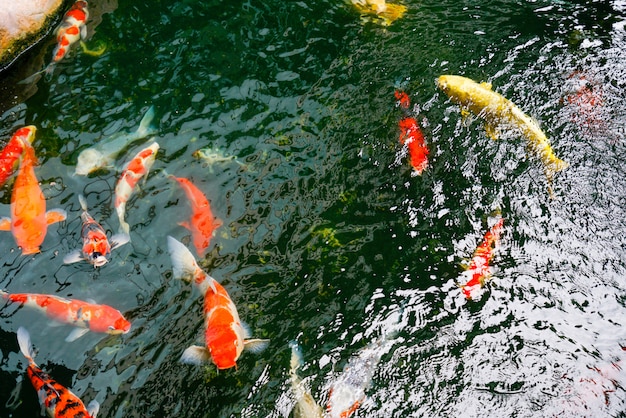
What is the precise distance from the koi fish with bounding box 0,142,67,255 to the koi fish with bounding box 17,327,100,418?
1.20 metres

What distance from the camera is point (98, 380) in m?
4.69

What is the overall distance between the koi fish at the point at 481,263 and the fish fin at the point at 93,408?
11.1 ft

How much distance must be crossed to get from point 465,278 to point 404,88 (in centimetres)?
264

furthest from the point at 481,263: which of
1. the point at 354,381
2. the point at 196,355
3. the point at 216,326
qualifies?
the point at 196,355

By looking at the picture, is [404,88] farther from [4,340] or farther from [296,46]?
[4,340]

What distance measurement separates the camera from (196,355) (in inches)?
186

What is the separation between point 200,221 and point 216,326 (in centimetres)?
126

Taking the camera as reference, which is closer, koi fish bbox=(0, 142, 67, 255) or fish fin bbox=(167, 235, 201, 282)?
fish fin bbox=(167, 235, 201, 282)

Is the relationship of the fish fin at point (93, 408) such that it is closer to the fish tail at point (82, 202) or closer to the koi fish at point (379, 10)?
the fish tail at point (82, 202)

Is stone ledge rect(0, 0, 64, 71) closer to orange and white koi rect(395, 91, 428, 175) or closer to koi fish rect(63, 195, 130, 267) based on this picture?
koi fish rect(63, 195, 130, 267)

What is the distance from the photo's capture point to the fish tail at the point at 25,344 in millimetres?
4738

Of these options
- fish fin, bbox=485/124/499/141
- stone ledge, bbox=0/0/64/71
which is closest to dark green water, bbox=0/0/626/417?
fish fin, bbox=485/124/499/141

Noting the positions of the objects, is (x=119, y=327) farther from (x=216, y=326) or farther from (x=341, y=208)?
(x=341, y=208)

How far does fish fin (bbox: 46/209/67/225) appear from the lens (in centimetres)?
561
